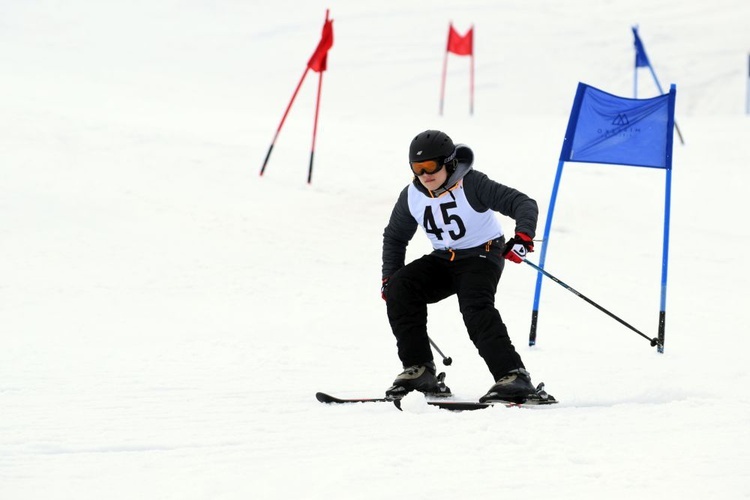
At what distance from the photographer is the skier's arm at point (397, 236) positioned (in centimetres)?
449

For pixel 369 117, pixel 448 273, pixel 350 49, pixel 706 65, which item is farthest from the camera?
pixel 350 49

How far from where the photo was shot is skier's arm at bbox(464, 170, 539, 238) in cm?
410

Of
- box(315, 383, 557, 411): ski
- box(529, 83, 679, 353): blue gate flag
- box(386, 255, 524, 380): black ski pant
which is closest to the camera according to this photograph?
box(315, 383, 557, 411): ski

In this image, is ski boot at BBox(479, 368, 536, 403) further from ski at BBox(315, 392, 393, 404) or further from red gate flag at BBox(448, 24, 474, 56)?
red gate flag at BBox(448, 24, 474, 56)

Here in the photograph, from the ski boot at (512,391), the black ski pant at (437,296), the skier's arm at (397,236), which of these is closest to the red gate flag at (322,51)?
the skier's arm at (397,236)

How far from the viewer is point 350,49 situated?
25359 mm

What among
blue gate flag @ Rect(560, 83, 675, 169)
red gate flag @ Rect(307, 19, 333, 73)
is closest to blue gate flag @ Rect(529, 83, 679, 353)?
blue gate flag @ Rect(560, 83, 675, 169)

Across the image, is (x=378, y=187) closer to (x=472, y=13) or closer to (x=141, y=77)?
(x=141, y=77)

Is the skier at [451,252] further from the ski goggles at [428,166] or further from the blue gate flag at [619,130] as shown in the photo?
the blue gate flag at [619,130]

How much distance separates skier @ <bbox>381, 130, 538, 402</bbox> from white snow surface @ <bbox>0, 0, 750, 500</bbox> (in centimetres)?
39

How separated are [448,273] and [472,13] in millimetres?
25047

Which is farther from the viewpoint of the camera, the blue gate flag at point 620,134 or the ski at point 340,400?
the blue gate flag at point 620,134

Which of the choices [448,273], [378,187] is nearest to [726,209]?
[378,187]

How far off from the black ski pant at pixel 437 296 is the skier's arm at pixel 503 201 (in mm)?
265
